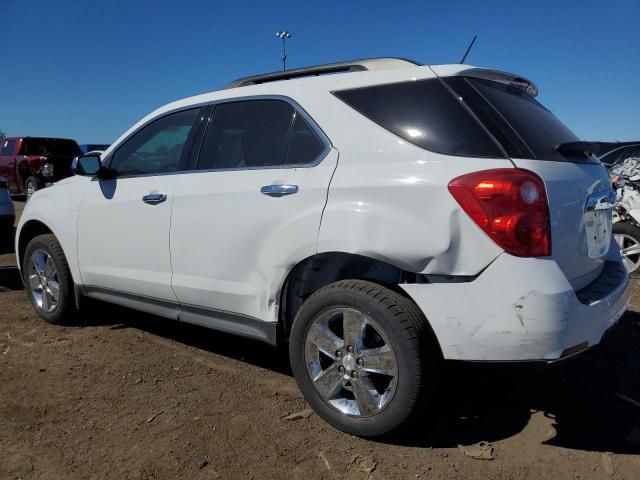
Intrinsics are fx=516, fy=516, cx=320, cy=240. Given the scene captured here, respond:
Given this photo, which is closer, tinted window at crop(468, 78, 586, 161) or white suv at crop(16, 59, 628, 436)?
white suv at crop(16, 59, 628, 436)

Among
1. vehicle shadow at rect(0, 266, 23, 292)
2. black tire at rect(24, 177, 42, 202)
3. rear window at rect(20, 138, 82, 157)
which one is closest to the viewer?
vehicle shadow at rect(0, 266, 23, 292)

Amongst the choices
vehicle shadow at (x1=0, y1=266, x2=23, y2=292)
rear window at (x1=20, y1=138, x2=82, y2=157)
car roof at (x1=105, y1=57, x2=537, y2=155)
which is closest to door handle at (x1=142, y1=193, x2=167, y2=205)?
car roof at (x1=105, y1=57, x2=537, y2=155)

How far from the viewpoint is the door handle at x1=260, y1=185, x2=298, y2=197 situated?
2.68m

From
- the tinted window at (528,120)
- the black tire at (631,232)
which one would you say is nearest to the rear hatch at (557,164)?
the tinted window at (528,120)

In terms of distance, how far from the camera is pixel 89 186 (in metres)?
3.88

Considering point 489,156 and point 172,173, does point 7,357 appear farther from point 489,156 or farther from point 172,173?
point 489,156

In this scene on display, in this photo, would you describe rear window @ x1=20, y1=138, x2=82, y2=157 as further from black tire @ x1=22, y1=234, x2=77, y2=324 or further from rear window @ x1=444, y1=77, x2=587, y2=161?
rear window @ x1=444, y1=77, x2=587, y2=161

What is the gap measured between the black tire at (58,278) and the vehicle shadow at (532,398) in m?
0.81

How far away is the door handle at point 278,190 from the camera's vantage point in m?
2.68

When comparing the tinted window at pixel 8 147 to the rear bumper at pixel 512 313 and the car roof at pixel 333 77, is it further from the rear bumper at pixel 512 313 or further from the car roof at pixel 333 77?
the rear bumper at pixel 512 313

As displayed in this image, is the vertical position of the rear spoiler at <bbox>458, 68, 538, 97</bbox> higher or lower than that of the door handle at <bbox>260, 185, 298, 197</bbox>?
higher

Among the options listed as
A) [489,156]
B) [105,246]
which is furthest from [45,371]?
[489,156]

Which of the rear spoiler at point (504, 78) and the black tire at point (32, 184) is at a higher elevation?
Result: the rear spoiler at point (504, 78)

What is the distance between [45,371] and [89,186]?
1359 mm
